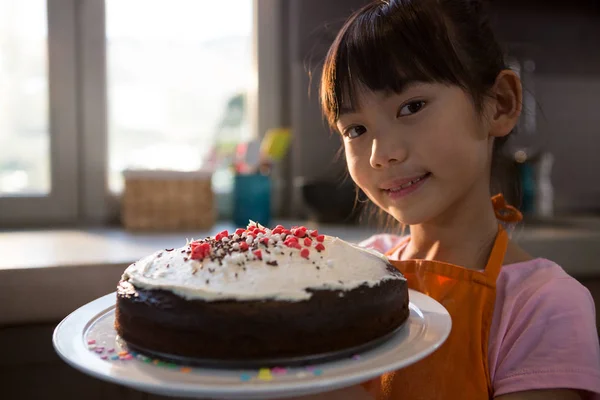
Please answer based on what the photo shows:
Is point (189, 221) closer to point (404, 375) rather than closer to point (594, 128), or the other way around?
point (404, 375)

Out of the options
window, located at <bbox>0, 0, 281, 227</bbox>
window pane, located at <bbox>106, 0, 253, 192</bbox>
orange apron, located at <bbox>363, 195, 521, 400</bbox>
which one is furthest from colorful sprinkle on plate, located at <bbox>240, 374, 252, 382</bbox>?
window pane, located at <bbox>106, 0, 253, 192</bbox>

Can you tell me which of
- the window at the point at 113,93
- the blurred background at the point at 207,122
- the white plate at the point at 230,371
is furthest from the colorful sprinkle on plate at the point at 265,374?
the window at the point at 113,93

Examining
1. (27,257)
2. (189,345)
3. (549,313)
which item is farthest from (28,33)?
(549,313)

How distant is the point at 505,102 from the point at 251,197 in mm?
893

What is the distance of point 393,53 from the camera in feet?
2.80

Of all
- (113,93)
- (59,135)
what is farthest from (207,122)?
(59,135)

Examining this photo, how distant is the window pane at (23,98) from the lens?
170 cm

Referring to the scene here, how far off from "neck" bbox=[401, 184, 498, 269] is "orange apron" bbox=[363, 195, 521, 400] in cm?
5

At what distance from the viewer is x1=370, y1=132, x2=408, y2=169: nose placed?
2.79 ft

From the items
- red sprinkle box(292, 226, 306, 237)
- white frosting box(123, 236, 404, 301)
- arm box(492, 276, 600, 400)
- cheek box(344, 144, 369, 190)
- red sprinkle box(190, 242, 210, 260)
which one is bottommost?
arm box(492, 276, 600, 400)

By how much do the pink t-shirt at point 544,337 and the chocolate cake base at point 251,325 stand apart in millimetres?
258

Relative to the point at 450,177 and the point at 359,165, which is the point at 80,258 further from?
the point at 450,177

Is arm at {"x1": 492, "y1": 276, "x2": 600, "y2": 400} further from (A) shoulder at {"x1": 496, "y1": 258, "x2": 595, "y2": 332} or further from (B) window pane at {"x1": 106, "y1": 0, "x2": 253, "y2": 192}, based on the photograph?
(B) window pane at {"x1": 106, "y1": 0, "x2": 253, "y2": 192}

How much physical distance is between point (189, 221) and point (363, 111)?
0.95 m
